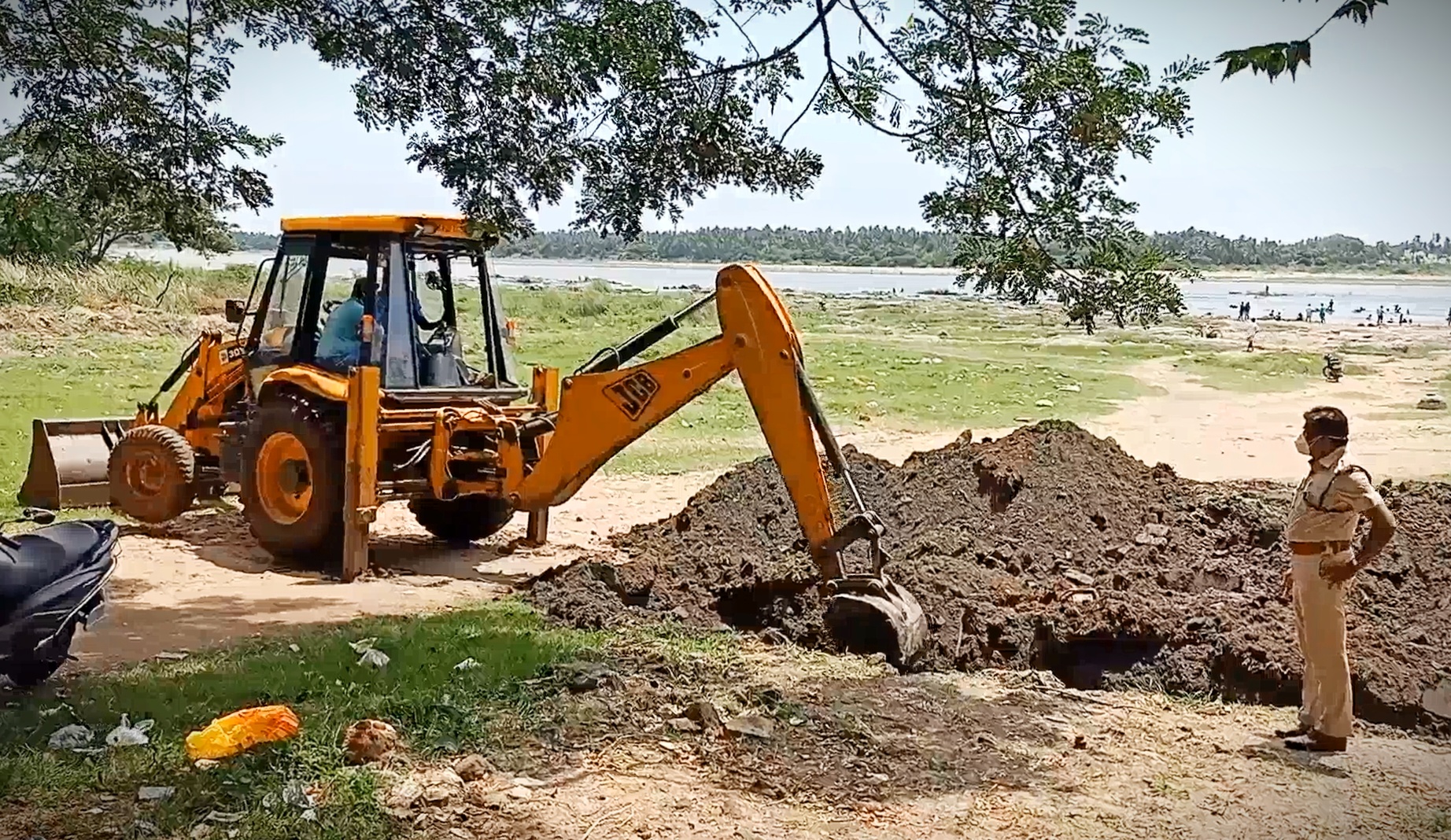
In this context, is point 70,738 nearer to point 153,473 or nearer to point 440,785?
point 440,785

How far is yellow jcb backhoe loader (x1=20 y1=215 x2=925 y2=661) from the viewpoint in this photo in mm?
8445

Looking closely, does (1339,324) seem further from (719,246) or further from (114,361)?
(719,246)

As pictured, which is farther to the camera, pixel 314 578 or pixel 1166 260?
pixel 314 578

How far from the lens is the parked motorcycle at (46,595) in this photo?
6.40 m

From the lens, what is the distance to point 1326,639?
244 inches

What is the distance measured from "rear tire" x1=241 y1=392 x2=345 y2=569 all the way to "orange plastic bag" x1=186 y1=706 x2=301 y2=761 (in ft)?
12.8

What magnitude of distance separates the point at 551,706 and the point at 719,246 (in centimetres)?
10139

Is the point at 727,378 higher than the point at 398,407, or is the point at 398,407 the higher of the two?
the point at 398,407

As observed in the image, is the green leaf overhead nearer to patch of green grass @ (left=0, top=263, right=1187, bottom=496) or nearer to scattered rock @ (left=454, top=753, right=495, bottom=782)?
scattered rock @ (left=454, top=753, right=495, bottom=782)

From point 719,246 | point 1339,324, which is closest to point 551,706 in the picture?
point 1339,324

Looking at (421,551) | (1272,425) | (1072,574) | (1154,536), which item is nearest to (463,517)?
(421,551)

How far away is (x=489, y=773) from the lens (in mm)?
5660

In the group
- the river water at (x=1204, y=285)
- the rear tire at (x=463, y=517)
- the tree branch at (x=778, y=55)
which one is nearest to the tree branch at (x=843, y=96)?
the tree branch at (x=778, y=55)

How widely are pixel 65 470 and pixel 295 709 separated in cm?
649
